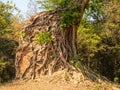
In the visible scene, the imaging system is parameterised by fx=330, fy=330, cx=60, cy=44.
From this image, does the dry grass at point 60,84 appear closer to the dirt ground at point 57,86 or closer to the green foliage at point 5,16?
the dirt ground at point 57,86

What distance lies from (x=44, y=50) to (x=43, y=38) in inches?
20.6

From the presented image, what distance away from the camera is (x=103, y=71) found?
24094mm

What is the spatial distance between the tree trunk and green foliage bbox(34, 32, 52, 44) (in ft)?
0.52

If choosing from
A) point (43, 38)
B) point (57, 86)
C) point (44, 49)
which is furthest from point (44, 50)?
point (57, 86)

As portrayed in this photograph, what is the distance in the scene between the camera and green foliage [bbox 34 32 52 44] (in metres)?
12.8

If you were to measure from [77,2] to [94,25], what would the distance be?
9308 mm

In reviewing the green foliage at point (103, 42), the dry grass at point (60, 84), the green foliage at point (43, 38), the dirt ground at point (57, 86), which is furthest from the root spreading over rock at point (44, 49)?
the green foliage at point (103, 42)

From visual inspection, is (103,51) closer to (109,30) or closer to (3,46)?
(109,30)

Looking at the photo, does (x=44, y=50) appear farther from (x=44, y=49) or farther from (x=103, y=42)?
(x=103, y=42)

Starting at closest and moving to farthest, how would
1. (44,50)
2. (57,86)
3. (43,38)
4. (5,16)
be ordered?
(57,86) < (43,38) < (44,50) < (5,16)

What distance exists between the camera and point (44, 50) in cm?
1299

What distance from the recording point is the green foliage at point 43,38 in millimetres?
12773

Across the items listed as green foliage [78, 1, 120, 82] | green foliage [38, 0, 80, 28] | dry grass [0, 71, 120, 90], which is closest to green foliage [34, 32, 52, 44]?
green foliage [38, 0, 80, 28]

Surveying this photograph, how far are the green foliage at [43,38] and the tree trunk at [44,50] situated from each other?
16 cm
